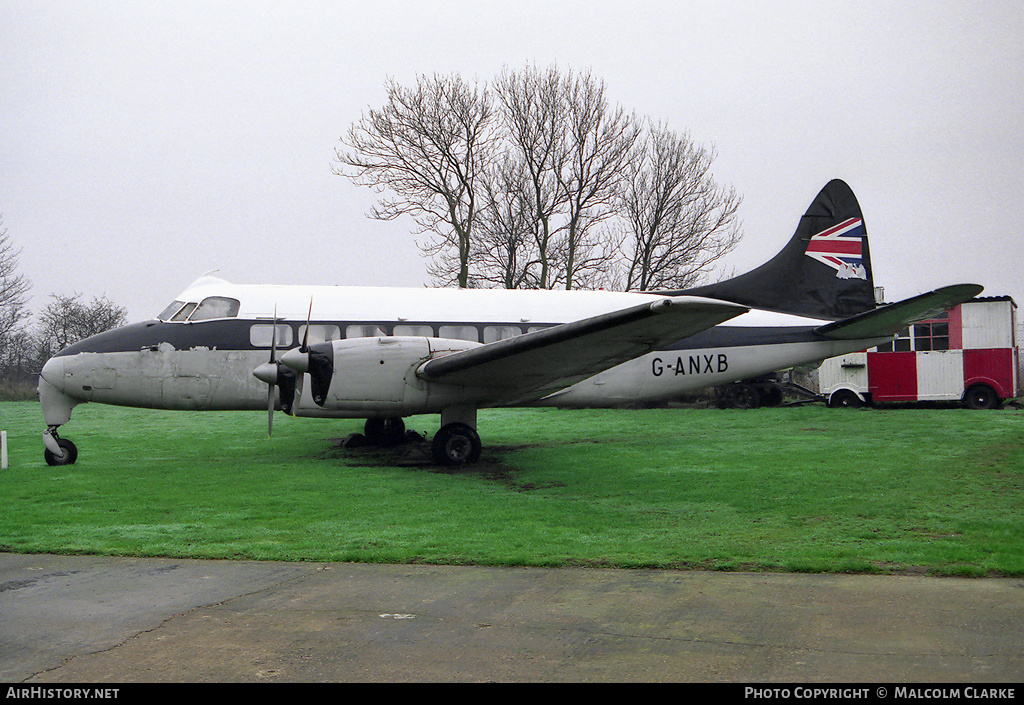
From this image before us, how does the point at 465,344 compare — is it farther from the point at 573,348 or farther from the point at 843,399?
the point at 843,399

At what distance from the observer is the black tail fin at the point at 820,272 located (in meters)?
16.5

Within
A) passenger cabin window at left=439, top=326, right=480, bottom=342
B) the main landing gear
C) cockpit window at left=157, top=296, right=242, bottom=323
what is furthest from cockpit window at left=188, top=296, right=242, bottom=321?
the main landing gear

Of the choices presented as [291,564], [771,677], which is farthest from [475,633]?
[291,564]

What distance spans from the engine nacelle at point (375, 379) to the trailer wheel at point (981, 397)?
16197 millimetres

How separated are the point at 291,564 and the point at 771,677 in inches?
158

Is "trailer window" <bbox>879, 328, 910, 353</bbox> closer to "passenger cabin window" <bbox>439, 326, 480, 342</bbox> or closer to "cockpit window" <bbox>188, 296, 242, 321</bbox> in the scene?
"passenger cabin window" <bbox>439, 326, 480, 342</bbox>

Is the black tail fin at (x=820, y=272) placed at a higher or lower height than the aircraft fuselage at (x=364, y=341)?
higher

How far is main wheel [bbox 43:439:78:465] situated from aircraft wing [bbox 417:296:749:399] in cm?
578

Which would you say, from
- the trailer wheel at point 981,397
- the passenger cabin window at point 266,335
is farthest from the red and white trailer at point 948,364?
the passenger cabin window at point 266,335

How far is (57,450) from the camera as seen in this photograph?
1258 cm

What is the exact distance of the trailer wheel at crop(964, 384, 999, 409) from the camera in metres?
21.6

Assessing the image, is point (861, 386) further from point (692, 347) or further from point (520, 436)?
point (520, 436)

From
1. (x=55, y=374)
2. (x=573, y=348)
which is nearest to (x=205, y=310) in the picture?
(x=55, y=374)

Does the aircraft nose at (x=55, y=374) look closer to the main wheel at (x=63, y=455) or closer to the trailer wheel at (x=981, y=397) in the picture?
the main wheel at (x=63, y=455)
